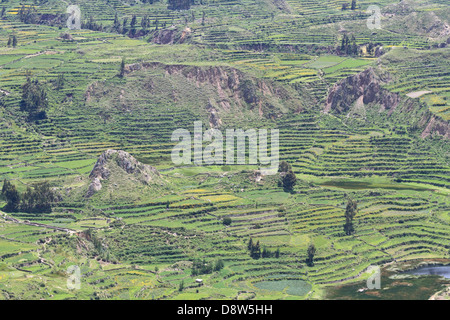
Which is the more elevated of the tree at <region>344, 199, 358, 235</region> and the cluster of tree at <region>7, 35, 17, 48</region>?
the cluster of tree at <region>7, 35, 17, 48</region>

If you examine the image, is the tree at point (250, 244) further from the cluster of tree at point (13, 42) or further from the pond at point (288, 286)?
the cluster of tree at point (13, 42)

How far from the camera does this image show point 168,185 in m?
146

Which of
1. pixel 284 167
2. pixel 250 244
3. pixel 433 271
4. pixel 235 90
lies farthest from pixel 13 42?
pixel 433 271

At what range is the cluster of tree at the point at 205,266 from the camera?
124 m

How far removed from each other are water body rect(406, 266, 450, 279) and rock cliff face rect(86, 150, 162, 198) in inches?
1411

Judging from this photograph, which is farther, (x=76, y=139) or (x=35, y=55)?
(x=35, y=55)

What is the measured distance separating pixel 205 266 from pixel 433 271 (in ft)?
82.0

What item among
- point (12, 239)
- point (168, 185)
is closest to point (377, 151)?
point (168, 185)

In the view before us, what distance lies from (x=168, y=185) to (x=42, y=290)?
122ft

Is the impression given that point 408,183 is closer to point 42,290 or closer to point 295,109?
point 295,109

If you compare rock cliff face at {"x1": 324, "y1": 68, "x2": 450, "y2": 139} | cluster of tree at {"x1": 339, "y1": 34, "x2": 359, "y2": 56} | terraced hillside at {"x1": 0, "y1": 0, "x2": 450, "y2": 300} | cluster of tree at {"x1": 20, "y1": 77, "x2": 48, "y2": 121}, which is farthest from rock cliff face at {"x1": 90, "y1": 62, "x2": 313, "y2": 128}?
cluster of tree at {"x1": 339, "y1": 34, "x2": 359, "y2": 56}

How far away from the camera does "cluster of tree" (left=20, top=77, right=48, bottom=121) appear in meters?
168

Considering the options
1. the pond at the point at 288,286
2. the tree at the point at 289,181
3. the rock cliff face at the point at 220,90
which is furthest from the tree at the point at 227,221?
the rock cliff face at the point at 220,90

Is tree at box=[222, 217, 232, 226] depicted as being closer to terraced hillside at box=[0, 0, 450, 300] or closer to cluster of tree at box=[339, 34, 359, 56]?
terraced hillside at box=[0, 0, 450, 300]
